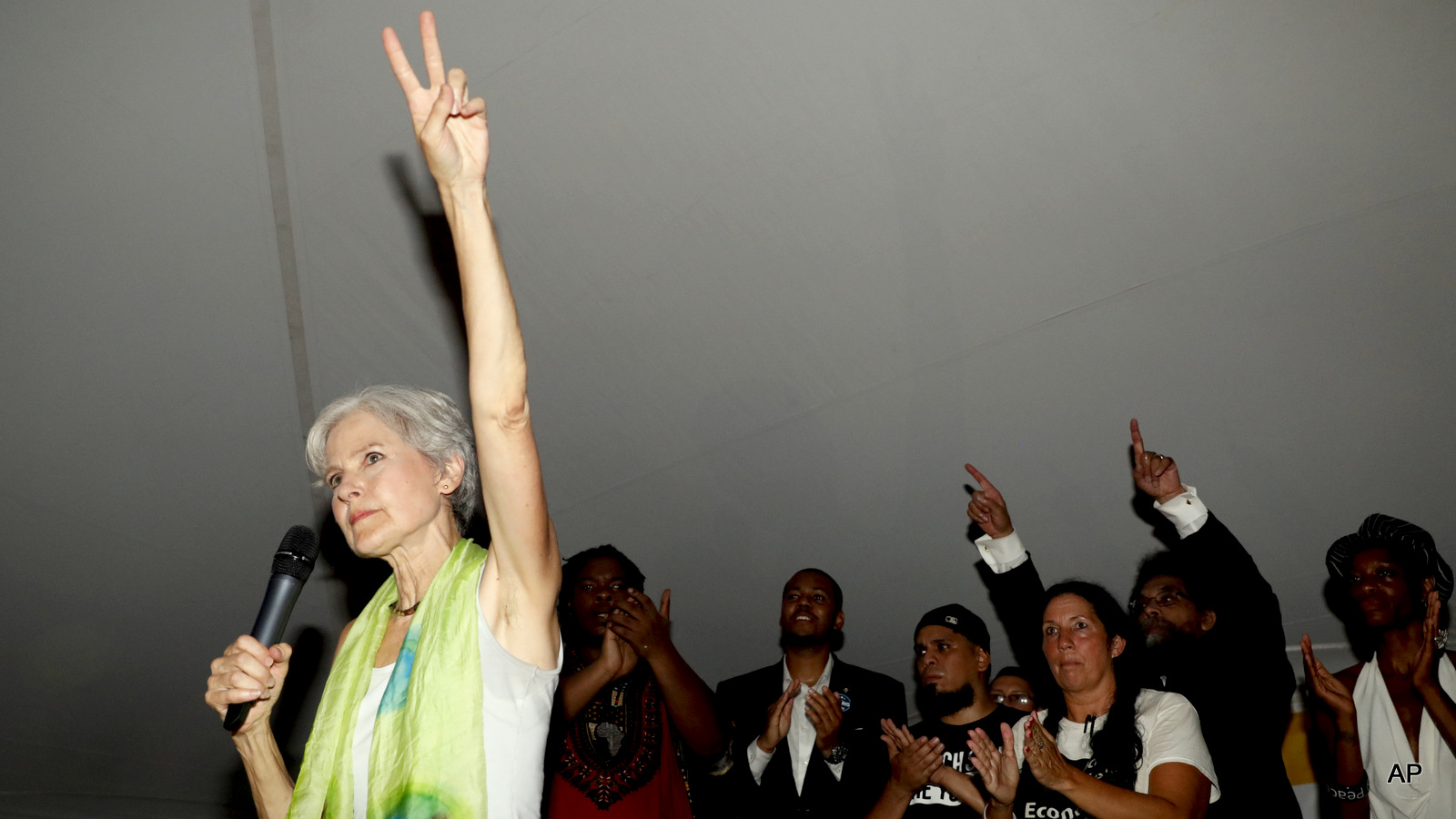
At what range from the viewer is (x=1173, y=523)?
3.16 m

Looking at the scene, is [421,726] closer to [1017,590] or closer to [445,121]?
[445,121]

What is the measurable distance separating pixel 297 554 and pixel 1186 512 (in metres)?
2.40

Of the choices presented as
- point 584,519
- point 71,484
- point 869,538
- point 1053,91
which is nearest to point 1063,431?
point 869,538

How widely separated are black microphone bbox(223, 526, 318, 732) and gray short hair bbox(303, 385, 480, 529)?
100 mm

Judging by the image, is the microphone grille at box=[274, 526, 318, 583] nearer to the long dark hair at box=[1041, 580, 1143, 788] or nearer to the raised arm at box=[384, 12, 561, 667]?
the raised arm at box=[384, 12, 561, 667]

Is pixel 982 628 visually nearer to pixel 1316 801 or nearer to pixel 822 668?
pixel 822 668

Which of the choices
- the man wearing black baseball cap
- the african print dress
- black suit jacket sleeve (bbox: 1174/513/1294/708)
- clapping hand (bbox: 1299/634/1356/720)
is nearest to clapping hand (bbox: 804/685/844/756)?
the man wearing black baseball cap

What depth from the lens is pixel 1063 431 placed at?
3.76 m

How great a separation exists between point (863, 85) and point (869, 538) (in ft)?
5.33

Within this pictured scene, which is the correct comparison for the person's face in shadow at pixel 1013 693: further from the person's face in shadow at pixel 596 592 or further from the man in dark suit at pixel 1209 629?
the person's face in shadow at pixel 596 592

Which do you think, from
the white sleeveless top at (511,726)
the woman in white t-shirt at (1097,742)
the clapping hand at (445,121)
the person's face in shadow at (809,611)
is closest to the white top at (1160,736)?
the woman in white t-shirt at (1097,742)

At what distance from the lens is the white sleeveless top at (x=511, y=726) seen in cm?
129

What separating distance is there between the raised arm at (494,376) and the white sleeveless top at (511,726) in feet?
0.06

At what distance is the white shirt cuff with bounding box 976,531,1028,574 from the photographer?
3297 mm
